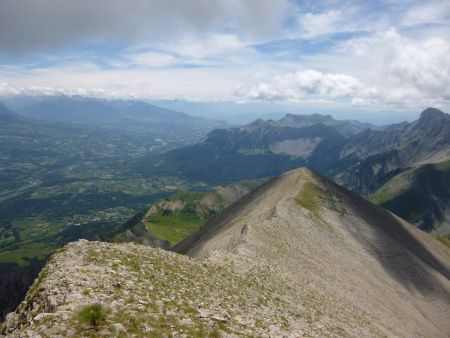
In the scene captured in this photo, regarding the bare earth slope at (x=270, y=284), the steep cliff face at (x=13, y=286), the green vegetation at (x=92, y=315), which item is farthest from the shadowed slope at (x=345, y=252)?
the steep cliff face at (x=13, y=286)

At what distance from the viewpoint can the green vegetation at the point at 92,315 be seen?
68.4 feet

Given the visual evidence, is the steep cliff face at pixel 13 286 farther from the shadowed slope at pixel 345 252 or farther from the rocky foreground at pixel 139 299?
the rocky foreground at pixel 139 299

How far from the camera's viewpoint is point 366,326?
157ft

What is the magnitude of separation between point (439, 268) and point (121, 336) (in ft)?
381

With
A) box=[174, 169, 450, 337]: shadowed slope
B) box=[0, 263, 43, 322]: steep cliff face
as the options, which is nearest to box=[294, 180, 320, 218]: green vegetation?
box=[174, 169, 450, 337]: shadowed slope

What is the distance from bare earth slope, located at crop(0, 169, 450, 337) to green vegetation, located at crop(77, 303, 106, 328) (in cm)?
30

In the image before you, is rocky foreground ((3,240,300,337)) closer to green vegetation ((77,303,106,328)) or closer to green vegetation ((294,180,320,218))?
green vegetation ((77,303,106,328))

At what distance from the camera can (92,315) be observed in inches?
832

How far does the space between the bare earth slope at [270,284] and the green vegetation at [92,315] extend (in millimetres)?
298

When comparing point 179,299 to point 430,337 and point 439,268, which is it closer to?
point 430,337

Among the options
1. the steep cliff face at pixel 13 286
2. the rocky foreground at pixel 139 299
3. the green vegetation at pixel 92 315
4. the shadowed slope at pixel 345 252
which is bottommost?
the steep cliff face at pixel 13 286

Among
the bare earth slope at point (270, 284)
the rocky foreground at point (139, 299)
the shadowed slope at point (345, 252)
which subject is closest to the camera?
the rocky foreground at point (139, 299)

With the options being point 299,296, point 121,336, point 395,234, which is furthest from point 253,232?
point 395,234

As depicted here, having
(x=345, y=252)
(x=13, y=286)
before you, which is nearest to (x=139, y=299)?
(x=345, y=252)
